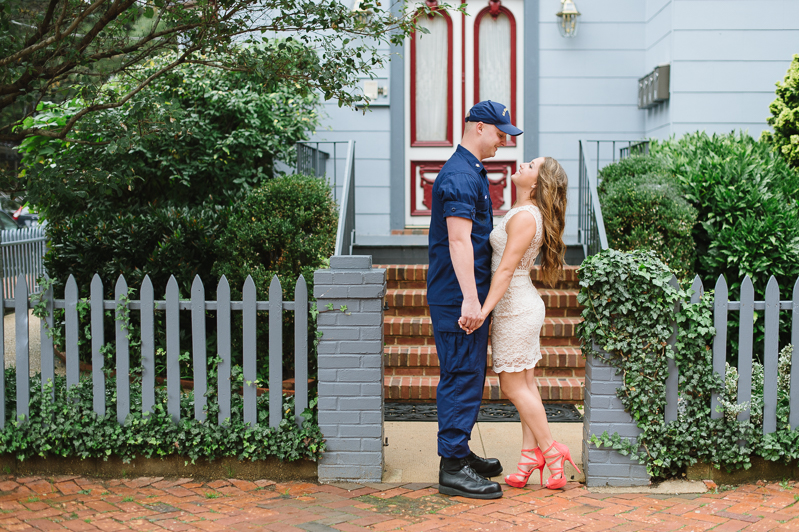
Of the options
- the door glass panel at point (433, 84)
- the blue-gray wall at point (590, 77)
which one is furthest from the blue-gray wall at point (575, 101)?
the door glass panel at point (433, 84)

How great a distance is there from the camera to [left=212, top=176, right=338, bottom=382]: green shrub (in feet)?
17.9

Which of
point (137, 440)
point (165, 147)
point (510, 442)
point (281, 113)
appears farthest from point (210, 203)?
point (510, 442)

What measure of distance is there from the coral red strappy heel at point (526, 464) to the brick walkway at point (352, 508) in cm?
6

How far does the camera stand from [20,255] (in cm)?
1005

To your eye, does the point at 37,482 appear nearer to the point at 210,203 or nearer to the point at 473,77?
the point at 210,203

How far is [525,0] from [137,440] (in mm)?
6958

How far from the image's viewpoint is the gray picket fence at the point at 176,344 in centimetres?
382

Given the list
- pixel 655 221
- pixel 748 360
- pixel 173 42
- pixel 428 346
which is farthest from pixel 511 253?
pixel 655 221

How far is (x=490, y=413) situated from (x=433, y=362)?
706 mm

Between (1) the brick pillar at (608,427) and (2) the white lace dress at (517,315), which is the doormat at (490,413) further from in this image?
(2) the white lace dress at (517,315)

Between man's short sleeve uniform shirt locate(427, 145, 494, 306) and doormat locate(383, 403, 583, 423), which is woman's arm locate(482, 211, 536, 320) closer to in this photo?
man's short sleeve uniform shirt locate(427, 145, 494, 306)

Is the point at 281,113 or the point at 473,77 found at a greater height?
the point at 473,77

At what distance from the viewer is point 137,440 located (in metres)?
3.83

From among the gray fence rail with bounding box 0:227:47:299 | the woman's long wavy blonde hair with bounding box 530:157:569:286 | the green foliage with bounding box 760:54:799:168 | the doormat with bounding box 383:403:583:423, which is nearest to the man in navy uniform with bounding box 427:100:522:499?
the woman's long wavy blonde hair with bounding box 530:157:569:286
